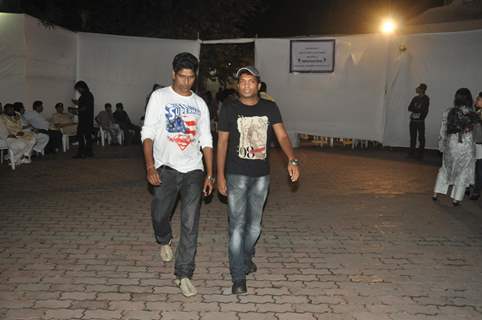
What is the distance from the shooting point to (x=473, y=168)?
28.0ft

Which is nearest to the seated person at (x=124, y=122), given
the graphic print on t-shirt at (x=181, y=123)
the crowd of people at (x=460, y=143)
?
the crowd of people at (x=460, y=143)

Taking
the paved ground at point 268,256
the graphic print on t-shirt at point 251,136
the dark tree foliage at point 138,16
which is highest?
the dark tree foliage at point 138,16

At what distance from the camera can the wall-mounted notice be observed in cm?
1523

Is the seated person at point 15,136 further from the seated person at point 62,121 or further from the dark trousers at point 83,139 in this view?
the seated person at point 62,121

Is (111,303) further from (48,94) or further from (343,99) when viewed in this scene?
(343,99)

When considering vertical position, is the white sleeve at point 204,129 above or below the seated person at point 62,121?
above

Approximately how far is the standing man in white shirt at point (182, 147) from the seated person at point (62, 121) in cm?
1017

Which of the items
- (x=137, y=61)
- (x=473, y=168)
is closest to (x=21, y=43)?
(x=137, y=61)

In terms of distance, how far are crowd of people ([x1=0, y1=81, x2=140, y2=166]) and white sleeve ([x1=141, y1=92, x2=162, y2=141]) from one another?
7.61 meters

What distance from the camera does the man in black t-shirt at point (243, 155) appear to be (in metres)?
4.84

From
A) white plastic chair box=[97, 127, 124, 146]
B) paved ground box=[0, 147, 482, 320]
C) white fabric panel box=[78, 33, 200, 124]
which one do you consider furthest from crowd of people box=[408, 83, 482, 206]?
white plastic chair box=[97, 127, 124, 146]

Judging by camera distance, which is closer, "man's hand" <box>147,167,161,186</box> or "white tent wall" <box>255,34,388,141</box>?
"man's hand" <box>147,167,161,186</box>

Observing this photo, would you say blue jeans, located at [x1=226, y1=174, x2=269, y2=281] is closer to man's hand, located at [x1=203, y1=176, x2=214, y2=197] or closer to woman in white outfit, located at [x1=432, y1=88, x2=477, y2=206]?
man's hand, located at [x1=203, y1=176, x2=214, y2=197]

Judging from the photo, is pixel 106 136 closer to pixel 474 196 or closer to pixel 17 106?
pixel 17 106
